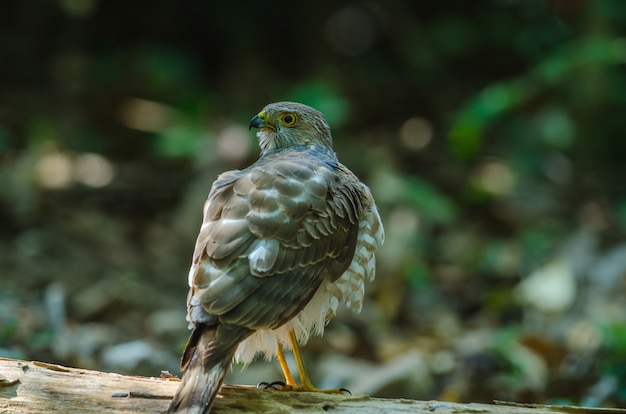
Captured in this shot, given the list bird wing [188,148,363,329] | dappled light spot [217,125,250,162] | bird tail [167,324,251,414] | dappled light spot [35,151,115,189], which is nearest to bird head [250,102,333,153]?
bird wing [188,148,363,329]

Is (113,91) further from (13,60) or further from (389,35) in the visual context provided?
(389,35)

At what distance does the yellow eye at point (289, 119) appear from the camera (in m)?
6.11

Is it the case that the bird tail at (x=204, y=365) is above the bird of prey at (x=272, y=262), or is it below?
below

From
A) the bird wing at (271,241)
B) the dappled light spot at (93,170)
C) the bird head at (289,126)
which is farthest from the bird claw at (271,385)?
the dappled light spot at (93,170)

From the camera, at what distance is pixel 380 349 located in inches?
325

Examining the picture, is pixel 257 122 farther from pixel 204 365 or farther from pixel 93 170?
pixel 93 170

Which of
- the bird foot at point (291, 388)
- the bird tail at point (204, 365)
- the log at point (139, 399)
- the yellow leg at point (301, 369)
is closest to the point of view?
the bird tail at point (204, 365)

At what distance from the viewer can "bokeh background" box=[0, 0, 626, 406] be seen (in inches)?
300

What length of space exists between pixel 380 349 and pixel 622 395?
241 centimetres


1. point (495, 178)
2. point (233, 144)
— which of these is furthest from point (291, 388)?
point (495, 178)

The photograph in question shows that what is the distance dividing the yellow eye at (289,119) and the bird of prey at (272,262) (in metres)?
0.41

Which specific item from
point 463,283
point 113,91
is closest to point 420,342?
point 463,283

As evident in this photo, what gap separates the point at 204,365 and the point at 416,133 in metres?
9.99

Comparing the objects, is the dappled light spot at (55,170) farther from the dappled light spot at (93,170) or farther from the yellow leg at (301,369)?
the yellow leg at (301,369)
